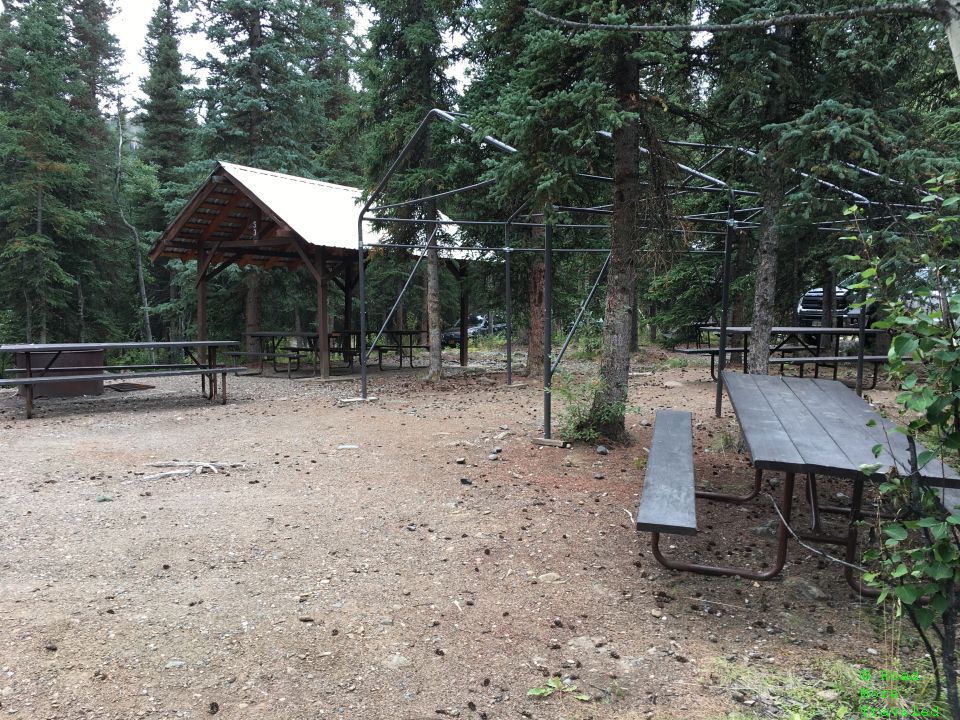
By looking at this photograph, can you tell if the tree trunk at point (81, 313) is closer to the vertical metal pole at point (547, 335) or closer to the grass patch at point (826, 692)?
the vertical metal pole at point (547, 335)

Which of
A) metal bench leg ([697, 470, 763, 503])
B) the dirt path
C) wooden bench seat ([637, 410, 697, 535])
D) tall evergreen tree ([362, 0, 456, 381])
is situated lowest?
the dirt path

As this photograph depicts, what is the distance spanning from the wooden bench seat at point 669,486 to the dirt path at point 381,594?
51cm

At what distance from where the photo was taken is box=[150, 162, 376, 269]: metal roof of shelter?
491 inches

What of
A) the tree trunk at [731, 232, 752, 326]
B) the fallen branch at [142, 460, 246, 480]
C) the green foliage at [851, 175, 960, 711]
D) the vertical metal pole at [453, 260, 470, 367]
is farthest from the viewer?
the vertical metal pole at [453, 260, 470, 367]

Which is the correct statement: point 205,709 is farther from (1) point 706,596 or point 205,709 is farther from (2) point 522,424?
(2) point 522,424

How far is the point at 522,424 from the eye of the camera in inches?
302

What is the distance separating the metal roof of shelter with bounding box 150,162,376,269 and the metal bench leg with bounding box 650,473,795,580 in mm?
10193

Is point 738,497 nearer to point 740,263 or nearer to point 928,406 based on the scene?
point 928,406

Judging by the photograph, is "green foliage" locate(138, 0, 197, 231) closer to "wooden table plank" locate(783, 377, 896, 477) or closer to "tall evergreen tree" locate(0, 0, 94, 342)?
"tall evergreen tree" locate(0, 0, 94, 342)

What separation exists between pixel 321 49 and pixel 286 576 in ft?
78.6

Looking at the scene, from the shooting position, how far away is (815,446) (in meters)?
3.03

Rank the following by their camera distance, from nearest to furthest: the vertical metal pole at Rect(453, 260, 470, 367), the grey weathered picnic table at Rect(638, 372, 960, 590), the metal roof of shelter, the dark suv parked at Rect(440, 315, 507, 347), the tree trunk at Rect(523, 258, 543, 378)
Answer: the grey weathered picnic table at Rect(638, 372, 960, 590), the metal roof of shelter, the tree trunk at Rect(523, 258, 543, 378), the vertical metal pole at Rect(453, 260, 470, 367), the dark suv parked at Rect(440, 315, 507, 347)

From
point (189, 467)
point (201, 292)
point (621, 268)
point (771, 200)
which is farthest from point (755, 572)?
point (201, 292)

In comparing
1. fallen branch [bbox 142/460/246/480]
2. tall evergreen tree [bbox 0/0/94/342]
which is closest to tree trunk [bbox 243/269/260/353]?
tall evergreen tree [bbox 0/0/94/342]
